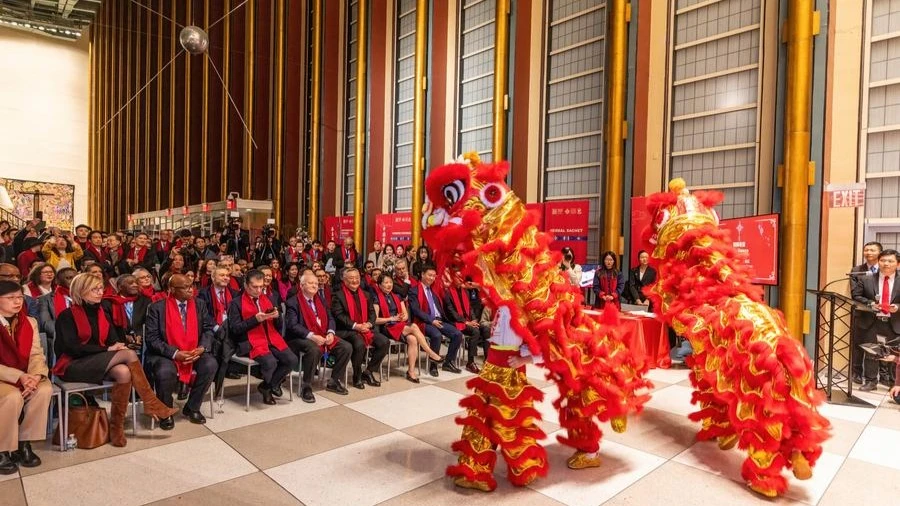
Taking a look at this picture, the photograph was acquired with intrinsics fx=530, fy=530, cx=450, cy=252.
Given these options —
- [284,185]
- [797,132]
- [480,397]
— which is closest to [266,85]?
[284,185]

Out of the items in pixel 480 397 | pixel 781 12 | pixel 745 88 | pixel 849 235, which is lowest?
pixel 480 397

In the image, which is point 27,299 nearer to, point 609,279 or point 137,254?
point 137,254

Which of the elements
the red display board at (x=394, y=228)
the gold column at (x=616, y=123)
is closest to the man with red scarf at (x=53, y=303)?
the gold column at (x=616, y=123)

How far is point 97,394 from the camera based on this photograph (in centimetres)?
465

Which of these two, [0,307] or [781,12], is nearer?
[0,307]

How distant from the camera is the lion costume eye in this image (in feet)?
9.66

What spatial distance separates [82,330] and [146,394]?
64cm

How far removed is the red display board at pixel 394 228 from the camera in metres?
11.4

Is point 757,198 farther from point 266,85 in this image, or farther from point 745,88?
point 266,85

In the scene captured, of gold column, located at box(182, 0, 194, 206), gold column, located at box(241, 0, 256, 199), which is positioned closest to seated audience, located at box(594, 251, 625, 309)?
gold column, located at box(241, 0, 256, 199)

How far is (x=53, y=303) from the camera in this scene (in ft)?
14.2

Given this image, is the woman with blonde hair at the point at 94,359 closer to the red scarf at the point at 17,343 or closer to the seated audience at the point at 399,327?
the red scarf at the point at 17,343

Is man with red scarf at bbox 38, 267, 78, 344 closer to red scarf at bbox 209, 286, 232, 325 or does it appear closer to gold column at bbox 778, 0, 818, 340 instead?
red scarf at bbox 209, 286, 232, 325

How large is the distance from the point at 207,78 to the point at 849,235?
59.1 feet
